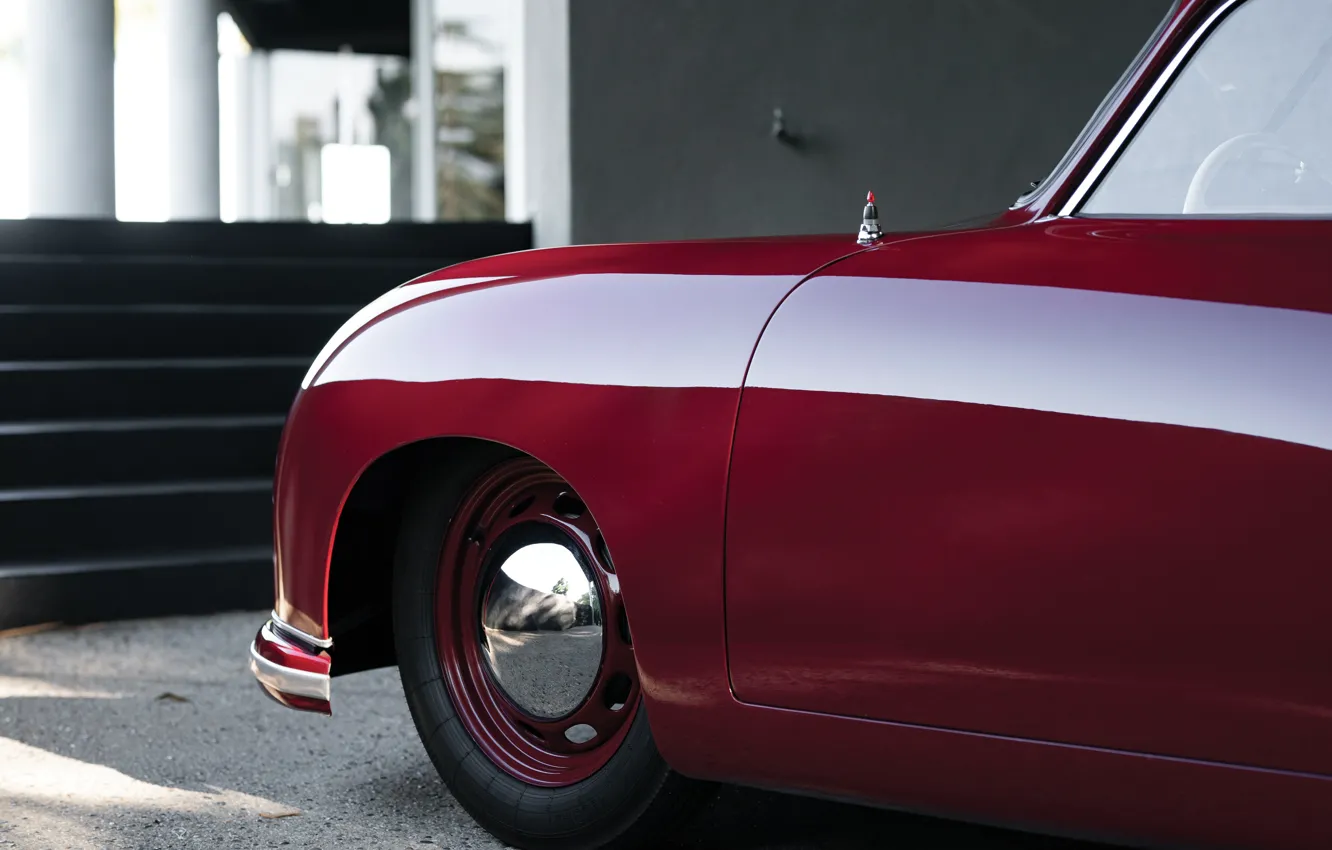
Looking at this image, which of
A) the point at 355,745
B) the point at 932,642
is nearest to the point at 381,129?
the point at 355,745

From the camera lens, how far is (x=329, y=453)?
8.28ft

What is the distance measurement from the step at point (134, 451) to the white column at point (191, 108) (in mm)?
10220

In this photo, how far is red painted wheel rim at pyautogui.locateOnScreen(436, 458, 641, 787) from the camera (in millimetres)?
2324

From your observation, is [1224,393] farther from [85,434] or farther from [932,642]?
[85,434]

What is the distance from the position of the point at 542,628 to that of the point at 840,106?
4.95 m

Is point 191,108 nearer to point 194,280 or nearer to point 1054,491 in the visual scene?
point 194,280

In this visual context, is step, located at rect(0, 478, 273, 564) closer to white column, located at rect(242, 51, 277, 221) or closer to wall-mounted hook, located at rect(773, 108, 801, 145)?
wall-mounted hook, located at rect(773, 108, 801, 145)

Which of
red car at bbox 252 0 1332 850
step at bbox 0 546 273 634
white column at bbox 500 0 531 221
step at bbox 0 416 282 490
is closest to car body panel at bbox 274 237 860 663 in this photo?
red car at bbox 252 0 1332 850

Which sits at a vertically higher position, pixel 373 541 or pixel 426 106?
pixel 426 106

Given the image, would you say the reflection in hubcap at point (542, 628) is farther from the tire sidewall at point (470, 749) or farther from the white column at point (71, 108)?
the white column at point (71, 108)

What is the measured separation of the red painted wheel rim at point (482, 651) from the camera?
232 cm

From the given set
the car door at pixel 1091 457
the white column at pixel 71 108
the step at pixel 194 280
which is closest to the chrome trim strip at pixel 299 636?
the car door at pixel 1091 457

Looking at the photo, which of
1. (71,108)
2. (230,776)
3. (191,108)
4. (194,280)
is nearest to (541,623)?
(230,776)

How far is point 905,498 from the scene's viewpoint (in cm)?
189
